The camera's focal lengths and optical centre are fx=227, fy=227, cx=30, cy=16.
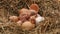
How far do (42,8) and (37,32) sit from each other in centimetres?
35

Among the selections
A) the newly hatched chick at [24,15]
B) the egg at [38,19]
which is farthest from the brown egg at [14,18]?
the egg at [38,19]

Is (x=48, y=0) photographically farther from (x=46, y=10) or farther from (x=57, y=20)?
(x=57, y=20)

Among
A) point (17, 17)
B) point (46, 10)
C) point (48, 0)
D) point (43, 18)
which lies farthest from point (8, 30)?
point (48, 0)

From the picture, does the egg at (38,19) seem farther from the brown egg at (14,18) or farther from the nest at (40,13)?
the brown egg at (14,18)

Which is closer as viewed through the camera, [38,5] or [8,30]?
[8,30]

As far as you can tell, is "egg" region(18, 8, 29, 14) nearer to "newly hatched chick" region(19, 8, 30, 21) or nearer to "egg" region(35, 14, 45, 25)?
"newly hatched chick" region(19, 8, 30, 21)

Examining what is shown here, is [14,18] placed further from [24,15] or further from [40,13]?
[40,13]

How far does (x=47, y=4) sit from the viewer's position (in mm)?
2053

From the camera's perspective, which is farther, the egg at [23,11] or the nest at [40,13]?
the egg at [23,11]

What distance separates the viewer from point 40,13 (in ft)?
6.28

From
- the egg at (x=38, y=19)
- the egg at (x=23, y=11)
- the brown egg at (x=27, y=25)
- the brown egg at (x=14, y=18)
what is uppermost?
the egg at (x=23, y=11)

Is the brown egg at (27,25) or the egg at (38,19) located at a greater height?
the egg at (38,19)

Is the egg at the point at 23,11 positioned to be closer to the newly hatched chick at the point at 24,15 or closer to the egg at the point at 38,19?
the newly hatched chick at the point at 24,15

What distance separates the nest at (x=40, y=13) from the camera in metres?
1.71
